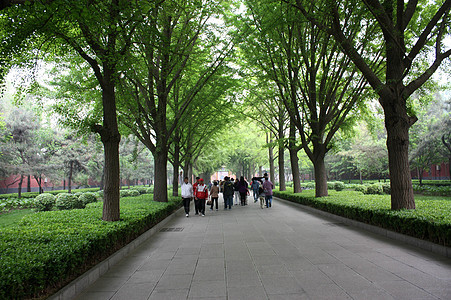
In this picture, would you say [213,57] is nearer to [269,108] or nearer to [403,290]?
[269,108]

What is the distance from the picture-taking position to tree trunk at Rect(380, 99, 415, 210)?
852 cm

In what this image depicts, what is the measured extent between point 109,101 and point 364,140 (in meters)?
32.4

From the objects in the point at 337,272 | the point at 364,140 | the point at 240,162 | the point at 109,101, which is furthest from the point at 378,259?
the point at 240,162

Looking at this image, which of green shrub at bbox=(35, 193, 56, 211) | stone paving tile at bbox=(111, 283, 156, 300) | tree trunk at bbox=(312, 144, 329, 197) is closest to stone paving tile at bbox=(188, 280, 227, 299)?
stone paving tile at bbox=(111, 283, 156, 300)

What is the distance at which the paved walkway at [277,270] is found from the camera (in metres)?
4.07

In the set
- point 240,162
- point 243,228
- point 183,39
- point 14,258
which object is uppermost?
point 183,39

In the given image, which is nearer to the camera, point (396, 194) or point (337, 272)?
point (337, 272)

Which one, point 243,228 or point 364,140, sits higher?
point 364,140

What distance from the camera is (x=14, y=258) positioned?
12.6 feet

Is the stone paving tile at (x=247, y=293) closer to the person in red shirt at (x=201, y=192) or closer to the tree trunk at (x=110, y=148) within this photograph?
the tree trunk at (x=110, y=148)

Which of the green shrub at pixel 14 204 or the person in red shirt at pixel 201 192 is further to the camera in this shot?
the green shrub at pixel 14 204

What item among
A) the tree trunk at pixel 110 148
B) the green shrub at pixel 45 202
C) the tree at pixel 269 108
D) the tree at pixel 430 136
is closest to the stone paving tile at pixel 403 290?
the tree trunk at pixel 110 148

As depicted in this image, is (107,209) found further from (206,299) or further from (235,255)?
(206,299)

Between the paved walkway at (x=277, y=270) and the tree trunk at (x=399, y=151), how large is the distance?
1.63 meters
